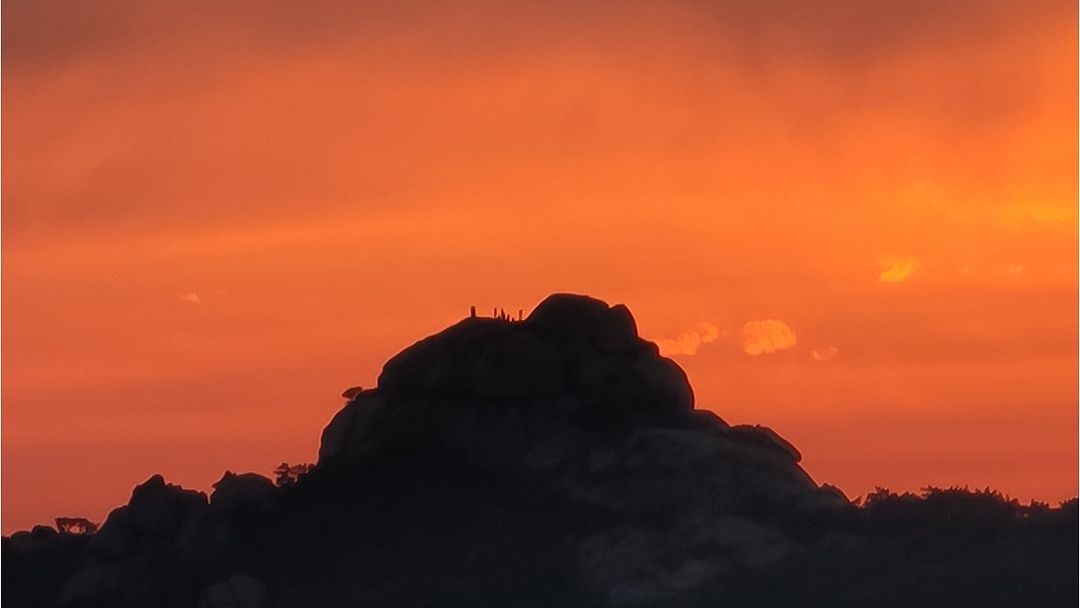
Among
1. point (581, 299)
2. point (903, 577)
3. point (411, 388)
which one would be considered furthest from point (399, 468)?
point (903, 577)

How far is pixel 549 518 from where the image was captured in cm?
16125

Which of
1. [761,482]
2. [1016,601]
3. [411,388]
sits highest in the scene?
[411,388]

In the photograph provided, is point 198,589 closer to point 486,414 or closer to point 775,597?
point 486,414

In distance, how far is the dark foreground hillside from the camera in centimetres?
14775

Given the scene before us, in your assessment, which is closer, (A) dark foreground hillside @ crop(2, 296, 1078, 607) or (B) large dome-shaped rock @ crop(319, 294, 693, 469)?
(A) dark foreground hillside @ crop(2, 296, 1078, 607)

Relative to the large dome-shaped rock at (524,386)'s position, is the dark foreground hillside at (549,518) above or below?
below

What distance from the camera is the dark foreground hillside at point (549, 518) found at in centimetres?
14775

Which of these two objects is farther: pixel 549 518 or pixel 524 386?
pixel 524 386

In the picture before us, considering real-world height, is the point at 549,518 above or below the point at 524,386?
below

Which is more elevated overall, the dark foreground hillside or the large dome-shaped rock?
the large dome-shaped rock

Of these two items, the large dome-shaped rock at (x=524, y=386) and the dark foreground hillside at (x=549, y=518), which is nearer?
the dark foreground hillside at (x=549, y=518)

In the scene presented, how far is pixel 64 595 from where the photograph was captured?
6895 inches

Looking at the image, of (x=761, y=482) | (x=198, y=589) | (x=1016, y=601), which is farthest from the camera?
(x=198, y=589)

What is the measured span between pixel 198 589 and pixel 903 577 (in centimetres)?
4916
